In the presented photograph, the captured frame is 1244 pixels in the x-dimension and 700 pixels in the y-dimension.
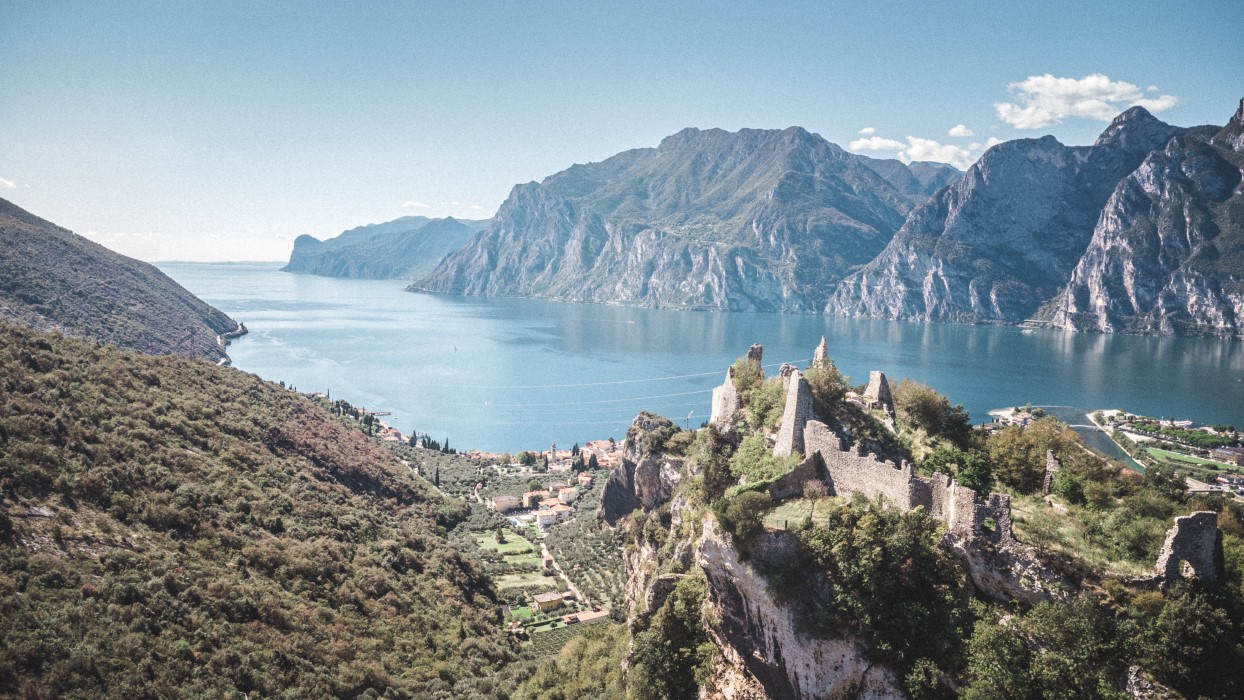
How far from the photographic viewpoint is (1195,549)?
1331cm

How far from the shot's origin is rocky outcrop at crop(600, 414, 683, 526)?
152 ft

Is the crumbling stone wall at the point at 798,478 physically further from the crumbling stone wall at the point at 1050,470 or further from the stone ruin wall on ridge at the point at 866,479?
the crumbling stone wall at the point at 1050,470

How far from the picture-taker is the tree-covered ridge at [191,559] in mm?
21281

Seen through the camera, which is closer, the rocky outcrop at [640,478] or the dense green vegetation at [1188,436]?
the rocky outcrop at [640,478]

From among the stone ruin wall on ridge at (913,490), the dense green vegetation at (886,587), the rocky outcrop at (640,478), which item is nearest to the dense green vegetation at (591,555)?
the rocky outcrop at (640,478)

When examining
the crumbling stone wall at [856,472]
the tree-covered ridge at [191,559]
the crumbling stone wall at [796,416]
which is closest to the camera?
the crumbling stone wall at [856,472]

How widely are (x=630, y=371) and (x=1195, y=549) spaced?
117762mm

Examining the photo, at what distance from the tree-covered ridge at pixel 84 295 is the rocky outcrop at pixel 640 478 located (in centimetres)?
7816

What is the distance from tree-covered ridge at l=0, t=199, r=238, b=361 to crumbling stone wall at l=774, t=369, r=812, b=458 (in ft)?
318

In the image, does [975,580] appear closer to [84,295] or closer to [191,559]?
[191,559]

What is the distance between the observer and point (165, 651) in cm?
2206

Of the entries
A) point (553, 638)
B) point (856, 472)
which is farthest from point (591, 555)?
point (856, 472)

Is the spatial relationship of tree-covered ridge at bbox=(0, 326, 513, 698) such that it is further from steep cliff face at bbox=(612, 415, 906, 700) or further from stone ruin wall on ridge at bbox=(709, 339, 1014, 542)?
stone ruin wall on ridge at bbox=(709, 339, 1014, 542)

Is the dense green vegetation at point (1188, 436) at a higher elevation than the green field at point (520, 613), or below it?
higher
